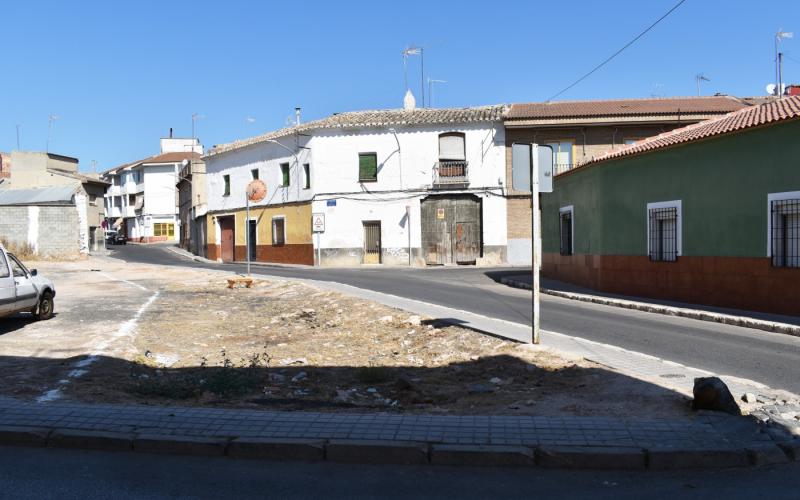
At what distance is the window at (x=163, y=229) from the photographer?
78938 mm

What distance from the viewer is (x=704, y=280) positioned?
16016mm

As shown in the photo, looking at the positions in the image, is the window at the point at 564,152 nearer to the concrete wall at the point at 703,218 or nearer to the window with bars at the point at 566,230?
the window with bars at the point at 566,230

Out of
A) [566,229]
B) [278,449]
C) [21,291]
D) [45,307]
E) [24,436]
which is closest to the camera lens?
[278,449]

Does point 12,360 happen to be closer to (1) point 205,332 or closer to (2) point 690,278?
(1) point 205,332

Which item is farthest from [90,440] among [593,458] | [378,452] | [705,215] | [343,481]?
[705,215]

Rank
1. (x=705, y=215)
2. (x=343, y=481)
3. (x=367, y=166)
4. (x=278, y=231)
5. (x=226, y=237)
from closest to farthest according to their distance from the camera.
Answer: (x=343, y=481), (x=705, y=215), (x=367, y=166), (x=278, y=231), (x=226, y=237)

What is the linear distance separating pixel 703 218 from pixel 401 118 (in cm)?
2333

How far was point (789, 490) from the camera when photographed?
4.57 metres

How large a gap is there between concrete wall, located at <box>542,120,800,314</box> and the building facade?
1484 cm

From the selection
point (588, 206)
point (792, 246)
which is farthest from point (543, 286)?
point (792, 246)

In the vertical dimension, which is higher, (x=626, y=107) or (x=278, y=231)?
(x=626, y=107)

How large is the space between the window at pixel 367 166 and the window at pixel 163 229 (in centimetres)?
4844

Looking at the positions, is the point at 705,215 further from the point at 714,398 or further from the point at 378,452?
the point at 378,452

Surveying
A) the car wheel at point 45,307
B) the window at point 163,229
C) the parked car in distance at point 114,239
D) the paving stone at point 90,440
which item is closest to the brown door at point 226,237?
the car wheel at point 45,307
